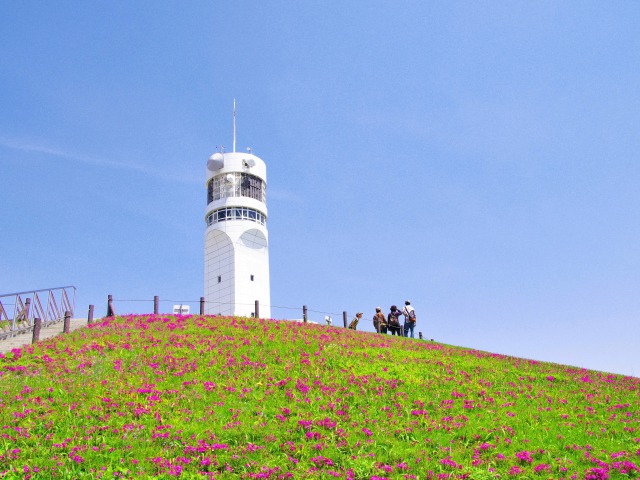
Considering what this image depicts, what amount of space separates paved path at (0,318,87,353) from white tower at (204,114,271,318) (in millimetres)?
16544

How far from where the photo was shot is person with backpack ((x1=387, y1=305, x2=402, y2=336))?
35719 mm

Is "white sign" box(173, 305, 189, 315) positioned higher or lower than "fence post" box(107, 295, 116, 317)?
higher

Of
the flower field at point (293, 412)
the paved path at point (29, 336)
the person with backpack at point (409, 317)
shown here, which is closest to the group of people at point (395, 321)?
the person with backpack at point (409, 317)

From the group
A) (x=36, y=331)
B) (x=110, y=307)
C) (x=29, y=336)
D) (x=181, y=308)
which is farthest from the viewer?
(x=181, y=308)

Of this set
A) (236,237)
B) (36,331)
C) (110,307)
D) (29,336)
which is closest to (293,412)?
(36,331)

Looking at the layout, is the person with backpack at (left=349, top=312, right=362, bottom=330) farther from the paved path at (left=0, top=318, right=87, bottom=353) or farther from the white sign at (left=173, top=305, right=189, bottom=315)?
the paved path at (left=0, top=318, right=87, bottom=353)

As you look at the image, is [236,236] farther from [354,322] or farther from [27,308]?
[27,308]

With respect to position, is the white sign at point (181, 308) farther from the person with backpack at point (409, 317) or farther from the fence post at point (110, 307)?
the person with backpack at point (409, 317)

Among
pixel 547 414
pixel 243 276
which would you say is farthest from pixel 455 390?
pixel 243 276

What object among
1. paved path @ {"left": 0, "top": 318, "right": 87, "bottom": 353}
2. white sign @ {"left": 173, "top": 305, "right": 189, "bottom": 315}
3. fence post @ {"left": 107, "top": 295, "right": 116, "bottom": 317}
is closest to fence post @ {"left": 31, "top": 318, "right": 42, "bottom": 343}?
paved path @ {"left": 0, "top": 318, "right": 87, "bottom": 353}

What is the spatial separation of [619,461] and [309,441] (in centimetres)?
766

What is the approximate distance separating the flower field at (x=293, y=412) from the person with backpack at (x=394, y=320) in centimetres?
950

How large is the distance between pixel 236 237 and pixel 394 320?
61.5 feet

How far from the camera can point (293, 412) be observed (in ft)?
55.5
